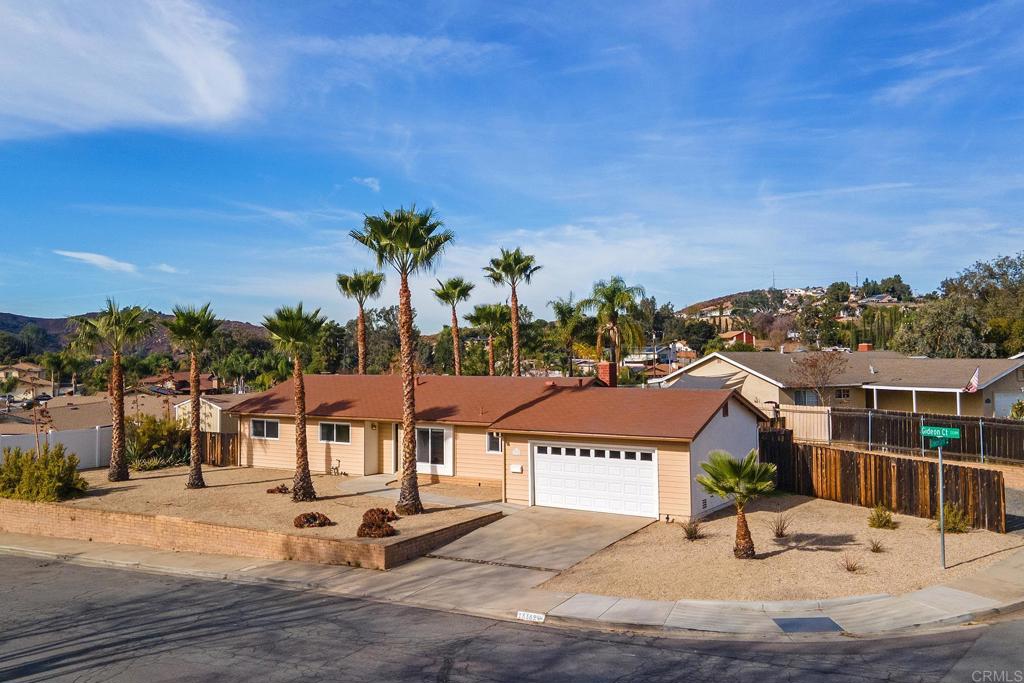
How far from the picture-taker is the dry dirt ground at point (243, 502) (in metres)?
21.5

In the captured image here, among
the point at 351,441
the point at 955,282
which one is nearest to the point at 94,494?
the point at 351,441

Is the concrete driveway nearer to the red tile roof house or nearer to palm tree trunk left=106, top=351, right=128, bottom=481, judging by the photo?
the red tile roof house

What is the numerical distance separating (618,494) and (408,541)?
22.1 ft

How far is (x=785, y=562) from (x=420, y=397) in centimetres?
1707

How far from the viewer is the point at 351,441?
3017cm

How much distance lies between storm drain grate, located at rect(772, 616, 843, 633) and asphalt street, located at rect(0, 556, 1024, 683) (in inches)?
21.6

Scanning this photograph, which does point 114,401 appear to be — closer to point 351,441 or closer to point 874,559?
point 351,441

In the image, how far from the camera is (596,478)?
22234 mm

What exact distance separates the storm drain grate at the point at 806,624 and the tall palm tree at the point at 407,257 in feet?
39.5

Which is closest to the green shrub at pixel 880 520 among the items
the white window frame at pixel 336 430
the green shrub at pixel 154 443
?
the white window frame at pixel 336 430

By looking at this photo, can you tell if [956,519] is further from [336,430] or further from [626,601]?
[336,430]

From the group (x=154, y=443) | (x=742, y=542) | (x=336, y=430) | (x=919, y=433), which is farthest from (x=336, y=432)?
(x=919, y=433)

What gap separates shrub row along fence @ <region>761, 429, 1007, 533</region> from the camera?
61.0 feet

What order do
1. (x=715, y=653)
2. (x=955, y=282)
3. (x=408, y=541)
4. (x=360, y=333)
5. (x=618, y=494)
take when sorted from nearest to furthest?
(x=715, y=653) < (x=408, y=541) < (x=618, y=494) < (x=360, y=333) < (x=955, y=282)
